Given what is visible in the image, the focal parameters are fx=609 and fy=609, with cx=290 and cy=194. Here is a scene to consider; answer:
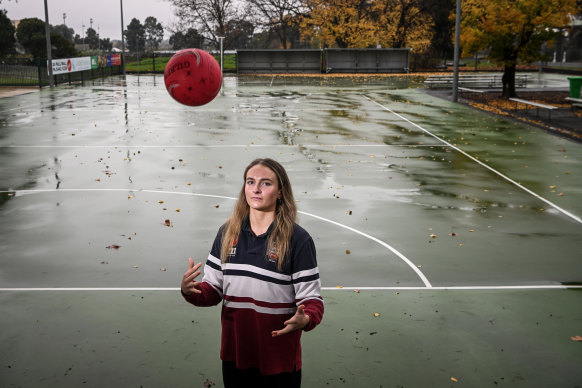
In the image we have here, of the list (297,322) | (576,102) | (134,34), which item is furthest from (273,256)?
(134,34)

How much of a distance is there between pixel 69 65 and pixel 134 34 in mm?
140380

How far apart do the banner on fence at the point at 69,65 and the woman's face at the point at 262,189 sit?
43277mm

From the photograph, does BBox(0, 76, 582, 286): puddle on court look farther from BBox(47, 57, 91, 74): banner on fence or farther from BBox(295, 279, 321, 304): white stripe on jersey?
BBox(47, 57, 91, 74): banner on fence

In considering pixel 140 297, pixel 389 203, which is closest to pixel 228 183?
Answer: pixel 389 203

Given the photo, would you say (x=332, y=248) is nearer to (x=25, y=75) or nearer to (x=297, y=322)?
(x=297, y=322)

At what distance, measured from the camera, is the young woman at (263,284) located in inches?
148

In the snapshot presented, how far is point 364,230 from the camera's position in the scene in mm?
11484

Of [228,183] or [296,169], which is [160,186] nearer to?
[228,183]

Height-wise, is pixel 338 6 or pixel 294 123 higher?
pixel 338 6

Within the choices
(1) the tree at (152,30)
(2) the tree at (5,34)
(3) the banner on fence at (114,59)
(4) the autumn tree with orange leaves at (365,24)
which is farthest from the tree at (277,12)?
(1) the tree at (152,30)

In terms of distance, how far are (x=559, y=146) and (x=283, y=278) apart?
19207mm

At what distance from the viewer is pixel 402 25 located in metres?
62.8

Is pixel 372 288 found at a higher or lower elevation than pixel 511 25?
lower

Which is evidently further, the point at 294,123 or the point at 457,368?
the point at 294,123
